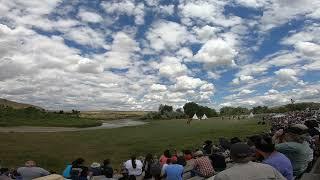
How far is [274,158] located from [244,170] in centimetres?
275

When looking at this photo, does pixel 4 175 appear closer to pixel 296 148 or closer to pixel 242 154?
pixel 296 148

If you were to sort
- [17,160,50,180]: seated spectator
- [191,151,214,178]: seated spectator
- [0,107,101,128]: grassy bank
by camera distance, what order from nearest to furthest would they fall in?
[17,160,50,180]: seated spectator, [191,151,214,178]: seated spectator, [0,107,101,128]: grassy bank

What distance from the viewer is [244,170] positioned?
498 cm

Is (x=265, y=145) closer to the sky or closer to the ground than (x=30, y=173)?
closer to the sky

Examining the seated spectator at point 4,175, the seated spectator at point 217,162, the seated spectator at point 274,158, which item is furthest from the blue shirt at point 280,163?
the seated spectator at point 4,175

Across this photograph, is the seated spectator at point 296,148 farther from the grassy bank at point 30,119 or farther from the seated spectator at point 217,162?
the grassy bank at point 30,119

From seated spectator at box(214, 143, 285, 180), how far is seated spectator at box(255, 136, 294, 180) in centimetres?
236

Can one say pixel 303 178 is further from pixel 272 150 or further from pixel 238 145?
pixel 238 145

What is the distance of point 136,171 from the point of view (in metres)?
19.2

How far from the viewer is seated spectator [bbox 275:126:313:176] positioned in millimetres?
8852

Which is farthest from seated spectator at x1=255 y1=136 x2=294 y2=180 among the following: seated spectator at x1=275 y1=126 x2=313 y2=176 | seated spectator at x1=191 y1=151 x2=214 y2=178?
seated spectator at x1=191 y1=151 x2=214 y2=178

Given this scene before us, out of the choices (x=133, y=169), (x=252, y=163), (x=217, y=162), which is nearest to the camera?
(x=252, y=163)

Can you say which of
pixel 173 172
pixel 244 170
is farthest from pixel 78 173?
pixel 244 170

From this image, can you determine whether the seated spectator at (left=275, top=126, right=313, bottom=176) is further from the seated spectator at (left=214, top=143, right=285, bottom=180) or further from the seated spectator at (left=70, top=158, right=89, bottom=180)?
the seated spectator at (left=70, top=158, right=89, bottom=180)
